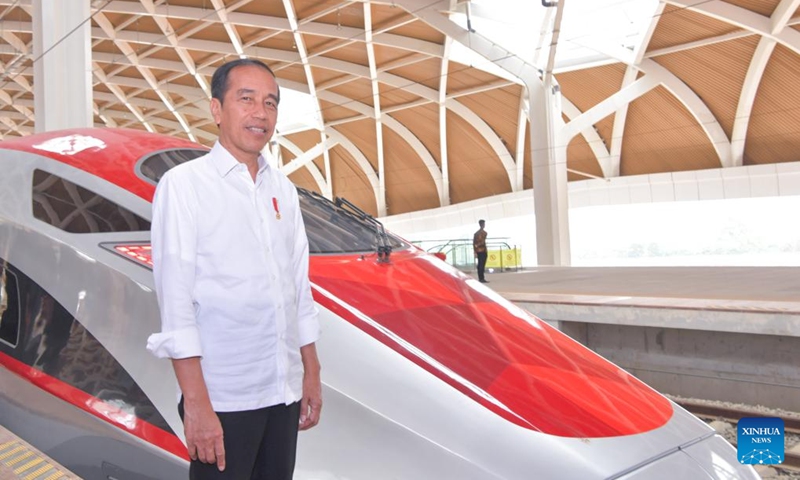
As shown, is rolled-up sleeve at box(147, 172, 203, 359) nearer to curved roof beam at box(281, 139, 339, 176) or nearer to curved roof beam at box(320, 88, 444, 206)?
curved roof beam at box(320, 88, 444, 206)

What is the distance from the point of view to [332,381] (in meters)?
2.67

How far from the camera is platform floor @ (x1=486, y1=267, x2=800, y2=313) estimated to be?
7828 millimetres

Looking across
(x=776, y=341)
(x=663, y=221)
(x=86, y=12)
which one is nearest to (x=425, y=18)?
(x=86, y=12)

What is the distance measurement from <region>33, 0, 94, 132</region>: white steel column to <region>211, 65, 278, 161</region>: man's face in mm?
9835

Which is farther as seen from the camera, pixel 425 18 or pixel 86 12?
pixel 425 18

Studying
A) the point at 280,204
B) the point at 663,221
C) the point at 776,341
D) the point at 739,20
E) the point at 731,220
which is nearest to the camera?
the point at 280,204

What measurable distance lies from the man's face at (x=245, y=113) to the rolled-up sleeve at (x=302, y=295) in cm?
23

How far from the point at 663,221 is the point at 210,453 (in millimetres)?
27972

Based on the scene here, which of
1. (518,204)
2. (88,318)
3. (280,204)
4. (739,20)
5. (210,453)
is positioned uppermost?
(739,20)

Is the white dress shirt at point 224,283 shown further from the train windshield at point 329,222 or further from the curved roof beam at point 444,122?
the curved roof beam at point 444,122

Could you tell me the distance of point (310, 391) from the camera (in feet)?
6.92

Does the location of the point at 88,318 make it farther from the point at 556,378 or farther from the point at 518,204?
the point at 518,204

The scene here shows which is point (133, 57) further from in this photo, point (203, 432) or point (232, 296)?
point (203, 432)

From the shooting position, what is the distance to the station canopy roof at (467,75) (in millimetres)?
21286
